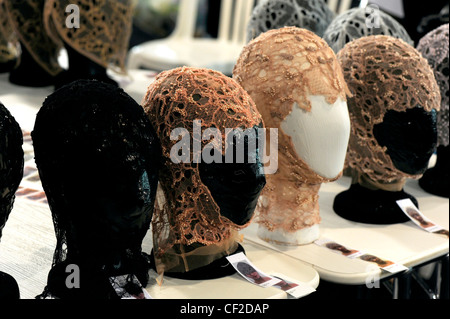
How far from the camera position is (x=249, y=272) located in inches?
64.3

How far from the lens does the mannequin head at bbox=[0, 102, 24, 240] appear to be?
1.27 m

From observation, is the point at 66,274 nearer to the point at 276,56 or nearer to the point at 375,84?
the point at 276,56

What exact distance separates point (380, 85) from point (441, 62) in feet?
1.46

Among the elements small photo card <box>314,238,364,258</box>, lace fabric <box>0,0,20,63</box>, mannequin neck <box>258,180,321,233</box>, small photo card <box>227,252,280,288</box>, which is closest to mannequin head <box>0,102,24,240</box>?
small photo card <box>227,252,280,288</box>

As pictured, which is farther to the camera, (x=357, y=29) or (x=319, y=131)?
(x=357, y=29)

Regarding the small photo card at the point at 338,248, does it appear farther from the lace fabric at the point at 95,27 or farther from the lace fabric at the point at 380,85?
the lace fabric at the point at 95,27

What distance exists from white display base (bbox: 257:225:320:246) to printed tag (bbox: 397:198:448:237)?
0.37 meters

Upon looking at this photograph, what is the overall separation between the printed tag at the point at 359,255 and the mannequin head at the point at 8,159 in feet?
2.99

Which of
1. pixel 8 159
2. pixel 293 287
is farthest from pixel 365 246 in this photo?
pixel 8 159

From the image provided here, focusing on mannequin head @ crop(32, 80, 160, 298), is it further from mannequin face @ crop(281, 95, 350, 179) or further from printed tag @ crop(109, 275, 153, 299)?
mannequin face @ crop(281, 95, 350, 179)

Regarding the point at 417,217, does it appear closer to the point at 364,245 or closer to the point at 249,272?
the point at 364,245

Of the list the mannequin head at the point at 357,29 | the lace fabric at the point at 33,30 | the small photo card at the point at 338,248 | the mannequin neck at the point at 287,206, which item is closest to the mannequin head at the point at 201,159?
the mannequin neck at the point at 287,206
